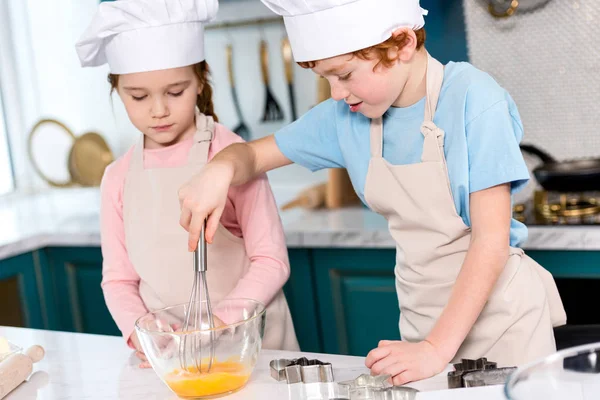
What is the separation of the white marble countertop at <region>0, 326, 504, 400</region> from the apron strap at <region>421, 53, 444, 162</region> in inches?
12.9

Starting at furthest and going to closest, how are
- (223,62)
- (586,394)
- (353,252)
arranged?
(223,62)
(353,252)
(586,394)

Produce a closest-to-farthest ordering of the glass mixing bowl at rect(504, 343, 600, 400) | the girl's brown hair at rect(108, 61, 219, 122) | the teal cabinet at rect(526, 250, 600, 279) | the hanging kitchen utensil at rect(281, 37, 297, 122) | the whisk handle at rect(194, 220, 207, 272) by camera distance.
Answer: the glass mixing bowl at rect(504, 343, 600, 400) → the whisk handle at rect(194, 220, 207, 272) → the girl's brown hair at rect(108, 61, 219, 122) → the teal cabinet at rect(526, 250, 600, 279) → the hanging kitchen utensil at rect(281, 37, 297, 122)

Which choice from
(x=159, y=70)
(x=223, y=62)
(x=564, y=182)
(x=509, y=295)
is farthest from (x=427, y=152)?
(x=223, y=62)

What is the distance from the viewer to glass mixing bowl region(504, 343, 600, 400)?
0.67 metres

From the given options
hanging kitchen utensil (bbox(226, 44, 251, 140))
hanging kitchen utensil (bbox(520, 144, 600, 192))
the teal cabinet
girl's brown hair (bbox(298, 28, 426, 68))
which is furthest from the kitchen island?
girl's brown hair (bbox(298, 28, 426, 68))

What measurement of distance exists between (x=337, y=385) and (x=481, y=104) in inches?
18.0

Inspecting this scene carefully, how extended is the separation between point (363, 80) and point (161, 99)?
1.50 ft

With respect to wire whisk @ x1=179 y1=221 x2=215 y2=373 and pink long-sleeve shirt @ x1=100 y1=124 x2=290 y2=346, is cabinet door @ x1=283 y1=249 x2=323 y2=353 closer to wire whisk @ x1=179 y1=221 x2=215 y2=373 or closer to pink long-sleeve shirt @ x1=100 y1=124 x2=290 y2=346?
pink long-sleeve shirt @ x1=100 y1=124 x2=290 y2=346

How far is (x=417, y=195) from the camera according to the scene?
4.06 ft

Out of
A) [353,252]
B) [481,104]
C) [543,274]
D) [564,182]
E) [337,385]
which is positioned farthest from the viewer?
[353,252]

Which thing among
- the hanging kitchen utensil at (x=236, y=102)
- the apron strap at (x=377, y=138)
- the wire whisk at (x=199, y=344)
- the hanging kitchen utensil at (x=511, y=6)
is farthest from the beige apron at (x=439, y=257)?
the hanging kitchen utensil at (x=236, y=102)

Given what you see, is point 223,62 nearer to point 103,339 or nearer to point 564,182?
point 564,182

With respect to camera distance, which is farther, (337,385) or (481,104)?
(481,104)

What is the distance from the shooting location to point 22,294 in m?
2.47
